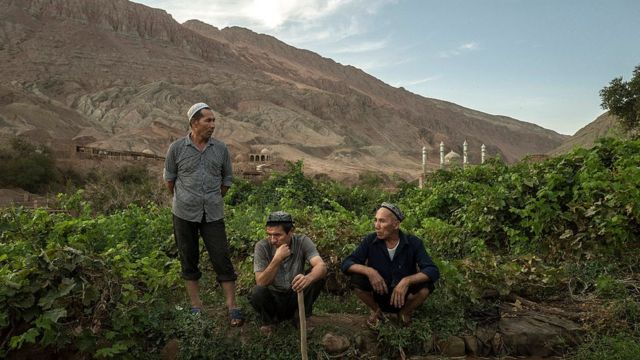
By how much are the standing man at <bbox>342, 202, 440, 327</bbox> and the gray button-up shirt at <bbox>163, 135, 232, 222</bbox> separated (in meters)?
1.12

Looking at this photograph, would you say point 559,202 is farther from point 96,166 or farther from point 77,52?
point 77,52

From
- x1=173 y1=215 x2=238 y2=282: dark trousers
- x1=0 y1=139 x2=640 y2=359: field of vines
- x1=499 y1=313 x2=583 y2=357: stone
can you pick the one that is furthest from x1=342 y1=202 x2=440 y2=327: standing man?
x1=173 y1=215 x2=238 y2=282: dark trousers

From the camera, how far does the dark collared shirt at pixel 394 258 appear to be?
4203 millimetres

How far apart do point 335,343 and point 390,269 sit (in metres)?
0.68

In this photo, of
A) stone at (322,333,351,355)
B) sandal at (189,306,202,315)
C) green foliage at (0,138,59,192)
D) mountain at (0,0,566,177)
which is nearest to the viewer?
stone at (322,333,351,355)

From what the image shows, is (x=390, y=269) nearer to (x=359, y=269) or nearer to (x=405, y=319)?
(x=359, y=269)

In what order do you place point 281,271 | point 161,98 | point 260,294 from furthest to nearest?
point 161,98
point 281,271
point 260,294

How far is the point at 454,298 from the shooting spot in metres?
4.58

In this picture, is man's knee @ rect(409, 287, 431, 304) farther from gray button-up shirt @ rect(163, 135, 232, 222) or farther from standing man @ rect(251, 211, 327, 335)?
gray button-up shirt @ rect(163, 135, 232, 222)

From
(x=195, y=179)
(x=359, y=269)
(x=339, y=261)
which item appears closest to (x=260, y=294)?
(x=359, y=269)

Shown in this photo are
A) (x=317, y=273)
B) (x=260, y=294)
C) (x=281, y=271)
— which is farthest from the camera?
(x=281, y=271)

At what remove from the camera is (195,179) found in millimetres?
4141

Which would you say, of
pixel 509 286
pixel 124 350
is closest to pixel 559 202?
pixel 509 286

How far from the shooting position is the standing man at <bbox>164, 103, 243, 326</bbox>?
4117mm
